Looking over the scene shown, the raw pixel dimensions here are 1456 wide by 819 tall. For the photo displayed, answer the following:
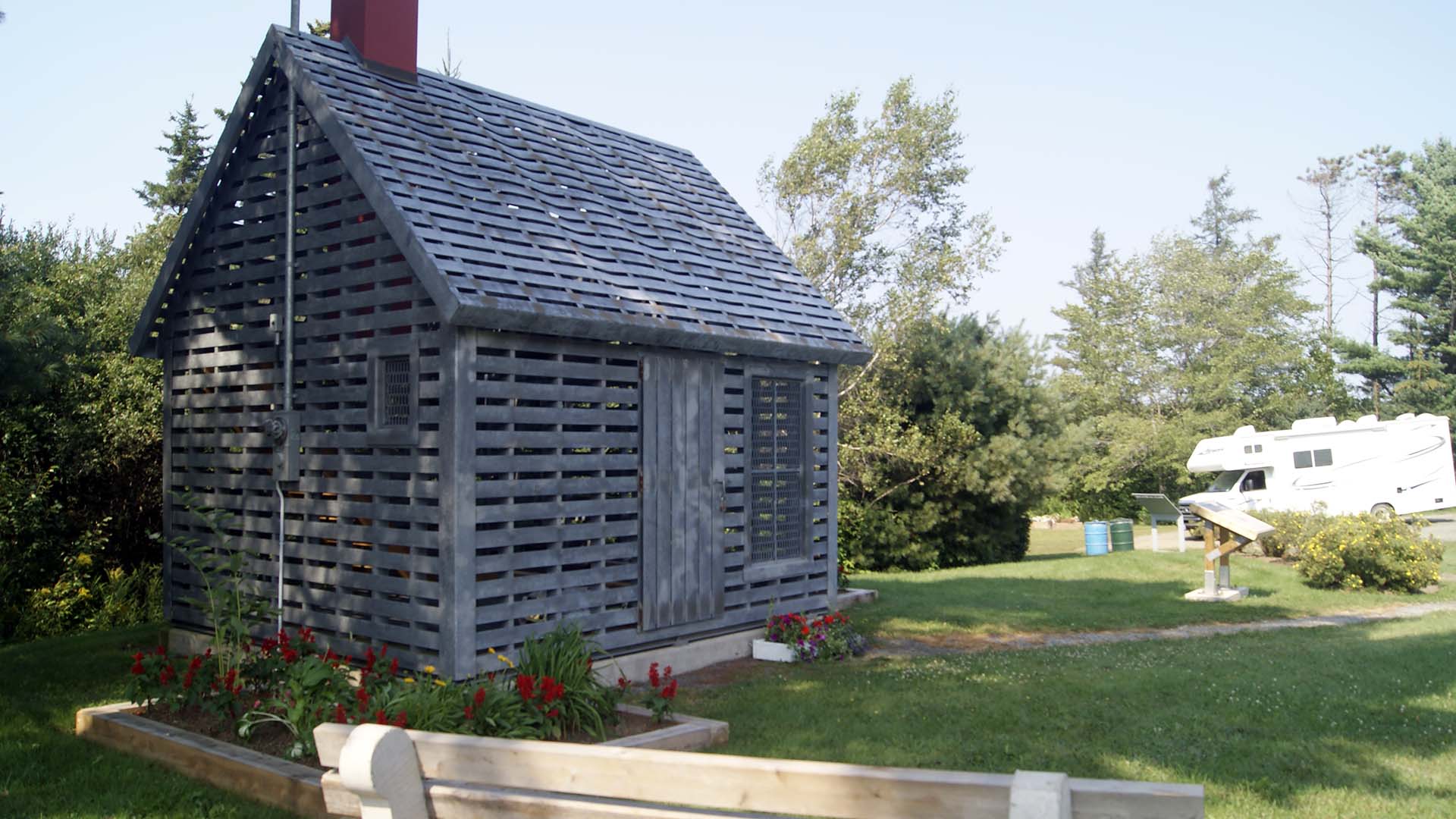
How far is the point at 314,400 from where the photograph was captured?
9297 mm

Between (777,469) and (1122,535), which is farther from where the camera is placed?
(1122,535)

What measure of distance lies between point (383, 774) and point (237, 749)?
3808mm

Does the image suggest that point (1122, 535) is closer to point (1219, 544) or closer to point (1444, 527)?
point (1219, 544)

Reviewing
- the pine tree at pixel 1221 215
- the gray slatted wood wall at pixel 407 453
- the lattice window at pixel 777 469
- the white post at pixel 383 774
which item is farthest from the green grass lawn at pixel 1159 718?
the pine tree at pixel 1221 215

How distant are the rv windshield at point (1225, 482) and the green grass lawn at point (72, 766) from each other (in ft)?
84.2

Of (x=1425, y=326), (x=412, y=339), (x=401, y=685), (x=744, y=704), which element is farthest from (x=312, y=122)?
(x=1425, y=326)

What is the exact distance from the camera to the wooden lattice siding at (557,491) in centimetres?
834

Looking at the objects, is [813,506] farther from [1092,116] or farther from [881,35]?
[1092,116]

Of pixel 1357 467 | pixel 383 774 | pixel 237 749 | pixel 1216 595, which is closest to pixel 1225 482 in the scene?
pixel 1357 467

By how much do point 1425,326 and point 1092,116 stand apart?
29777mm

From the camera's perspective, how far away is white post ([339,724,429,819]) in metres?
3.35

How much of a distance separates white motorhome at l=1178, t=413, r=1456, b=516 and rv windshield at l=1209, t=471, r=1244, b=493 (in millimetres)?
627

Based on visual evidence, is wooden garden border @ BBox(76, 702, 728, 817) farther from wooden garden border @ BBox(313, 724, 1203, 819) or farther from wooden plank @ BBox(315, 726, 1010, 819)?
wooden plank @ BBox(315, 726, 1010, 819)

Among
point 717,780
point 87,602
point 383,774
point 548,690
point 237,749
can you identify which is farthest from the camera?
point 87,602
